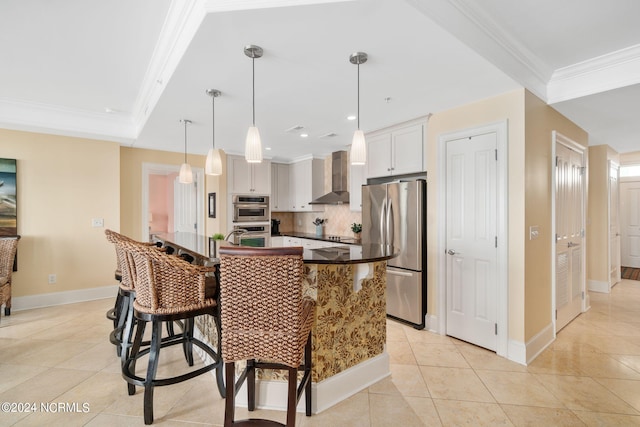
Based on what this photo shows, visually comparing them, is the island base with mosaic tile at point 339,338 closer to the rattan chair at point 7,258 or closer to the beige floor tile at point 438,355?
the beige floor tile at point 438,355

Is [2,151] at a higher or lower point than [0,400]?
higher

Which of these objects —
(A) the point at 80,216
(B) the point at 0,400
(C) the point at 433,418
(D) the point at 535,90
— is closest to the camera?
(C) the point at 433,418

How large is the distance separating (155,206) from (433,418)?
8.13 meters

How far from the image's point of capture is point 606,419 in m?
1.91

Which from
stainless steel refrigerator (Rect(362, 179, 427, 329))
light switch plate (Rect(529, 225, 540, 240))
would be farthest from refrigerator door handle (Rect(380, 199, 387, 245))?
light switch plate (Rect(529, 225, 540, 240))

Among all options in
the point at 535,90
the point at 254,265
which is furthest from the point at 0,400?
the point at 535,90

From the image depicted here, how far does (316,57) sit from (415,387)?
2.56 meters

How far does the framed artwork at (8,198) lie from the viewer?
12.5 ft

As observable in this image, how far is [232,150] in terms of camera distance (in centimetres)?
512

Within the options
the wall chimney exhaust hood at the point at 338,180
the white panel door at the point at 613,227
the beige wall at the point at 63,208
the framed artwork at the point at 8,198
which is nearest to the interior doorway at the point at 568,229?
the white panel door at the point at 613,227

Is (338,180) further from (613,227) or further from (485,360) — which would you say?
(613,227)

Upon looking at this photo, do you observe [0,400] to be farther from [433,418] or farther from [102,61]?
[433,418]

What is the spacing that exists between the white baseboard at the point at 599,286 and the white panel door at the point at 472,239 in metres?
3.59

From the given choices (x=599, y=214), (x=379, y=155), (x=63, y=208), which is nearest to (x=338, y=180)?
(x=379, y=155)
